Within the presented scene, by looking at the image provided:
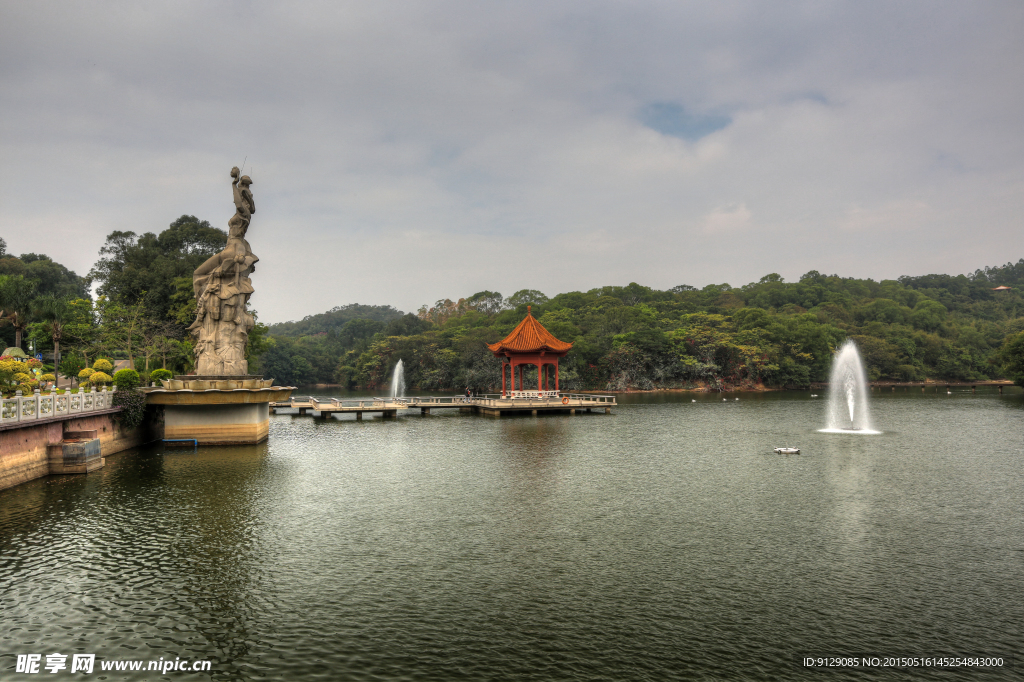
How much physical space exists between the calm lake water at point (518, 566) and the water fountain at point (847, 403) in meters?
9.80

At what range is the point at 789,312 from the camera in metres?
90.2

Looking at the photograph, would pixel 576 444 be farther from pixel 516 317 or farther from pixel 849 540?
pixel 516 317

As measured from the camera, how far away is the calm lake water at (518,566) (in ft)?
25.3

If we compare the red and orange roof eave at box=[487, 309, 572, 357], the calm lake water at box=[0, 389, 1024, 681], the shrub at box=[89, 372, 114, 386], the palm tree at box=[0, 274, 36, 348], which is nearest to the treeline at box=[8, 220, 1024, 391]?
the palm tree at box=[0, 274, 36, 348]

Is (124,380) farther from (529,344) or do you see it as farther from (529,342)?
(529,342)

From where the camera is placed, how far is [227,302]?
80.8 ft

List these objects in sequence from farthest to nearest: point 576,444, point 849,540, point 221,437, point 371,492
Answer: point 576,444, point 221,437, point 371,492, point 849,540

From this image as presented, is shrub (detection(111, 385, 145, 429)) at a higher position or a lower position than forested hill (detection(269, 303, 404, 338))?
lower

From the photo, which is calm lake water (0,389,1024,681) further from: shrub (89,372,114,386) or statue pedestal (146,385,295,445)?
shrub (89,372,114,386)

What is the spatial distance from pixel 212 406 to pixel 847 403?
4463 cm

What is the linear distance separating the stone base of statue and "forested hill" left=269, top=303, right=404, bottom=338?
102m

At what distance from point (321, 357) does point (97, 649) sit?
8776cm

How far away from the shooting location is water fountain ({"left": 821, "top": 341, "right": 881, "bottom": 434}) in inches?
1225

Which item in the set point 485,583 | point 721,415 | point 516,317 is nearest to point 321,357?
point 516,317
